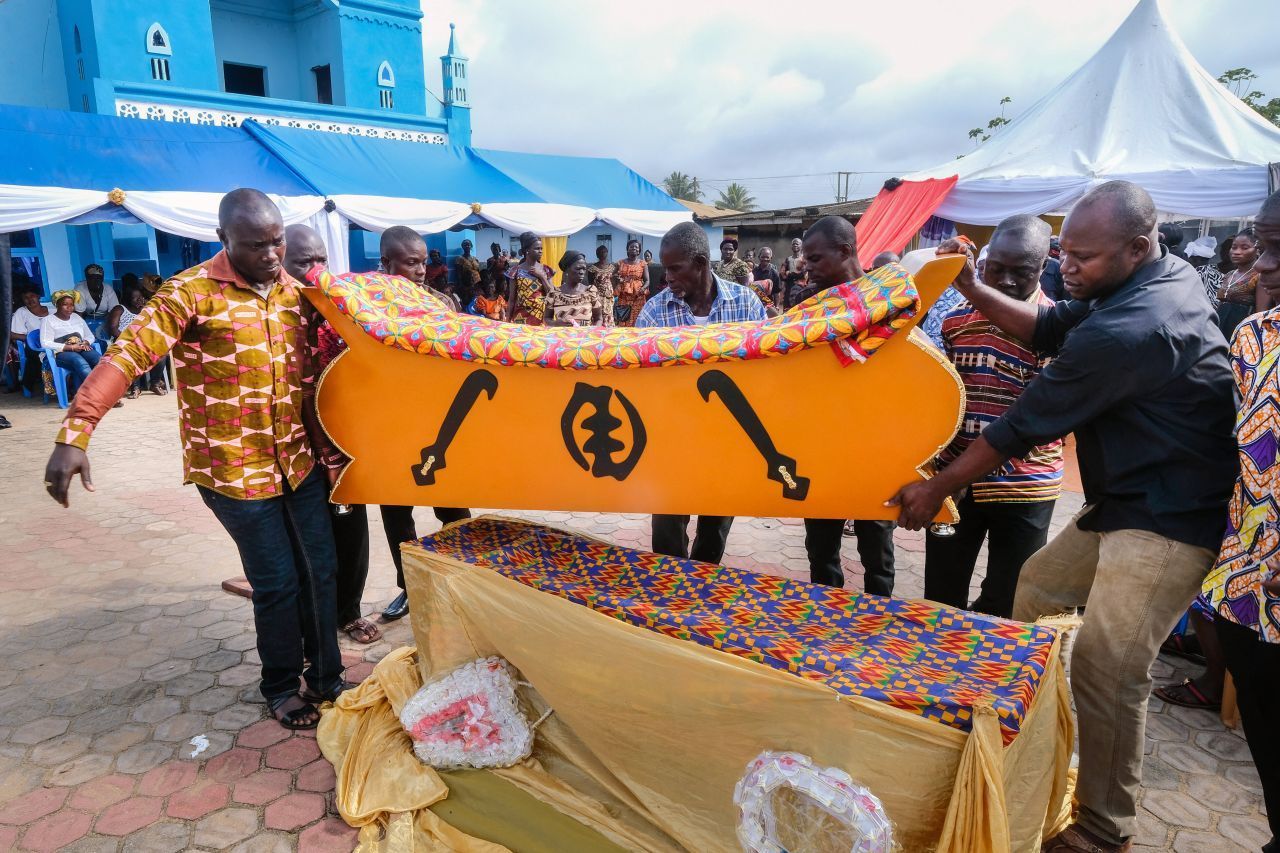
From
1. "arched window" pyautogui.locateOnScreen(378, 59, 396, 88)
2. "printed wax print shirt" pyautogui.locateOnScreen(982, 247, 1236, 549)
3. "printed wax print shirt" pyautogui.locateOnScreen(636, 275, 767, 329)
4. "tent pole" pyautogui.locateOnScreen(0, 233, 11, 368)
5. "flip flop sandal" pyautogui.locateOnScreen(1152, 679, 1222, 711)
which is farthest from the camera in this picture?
"arched window" pyautogui.locateOnScreen(378, 59, 396, 88)

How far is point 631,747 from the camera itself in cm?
206

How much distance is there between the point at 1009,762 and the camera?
166cm

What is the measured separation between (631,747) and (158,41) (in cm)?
1294

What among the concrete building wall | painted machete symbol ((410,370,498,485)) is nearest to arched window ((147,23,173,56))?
the concrete building wall

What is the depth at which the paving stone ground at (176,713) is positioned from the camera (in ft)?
7.07

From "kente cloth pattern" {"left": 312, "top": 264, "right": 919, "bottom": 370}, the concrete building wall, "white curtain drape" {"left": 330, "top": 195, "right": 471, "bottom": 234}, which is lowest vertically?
"kente cloth pattern" {"left": 312, "top": 264, "right": 919, "bottom": 370}

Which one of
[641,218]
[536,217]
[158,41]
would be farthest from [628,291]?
[158,41]

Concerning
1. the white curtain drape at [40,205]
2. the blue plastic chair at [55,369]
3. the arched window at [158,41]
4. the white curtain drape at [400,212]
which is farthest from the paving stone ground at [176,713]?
the arched window at [158,41]

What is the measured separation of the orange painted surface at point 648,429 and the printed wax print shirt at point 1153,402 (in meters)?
0.24

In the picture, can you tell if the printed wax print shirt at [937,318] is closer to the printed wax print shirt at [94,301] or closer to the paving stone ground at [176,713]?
the paving stone ground at [176,713]

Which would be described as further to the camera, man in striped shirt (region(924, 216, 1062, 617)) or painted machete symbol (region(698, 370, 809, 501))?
man in striped shirt (region(924, 216, 1062, 617))

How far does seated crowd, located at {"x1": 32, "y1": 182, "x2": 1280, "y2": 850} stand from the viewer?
1792mm

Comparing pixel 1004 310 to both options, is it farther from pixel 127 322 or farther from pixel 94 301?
pixel 94 301

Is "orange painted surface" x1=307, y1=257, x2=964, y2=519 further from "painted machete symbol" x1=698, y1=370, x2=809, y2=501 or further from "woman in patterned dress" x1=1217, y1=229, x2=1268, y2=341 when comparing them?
"woman in patterned dress" x1=1217, y1=229, x2=1268, y2=341
